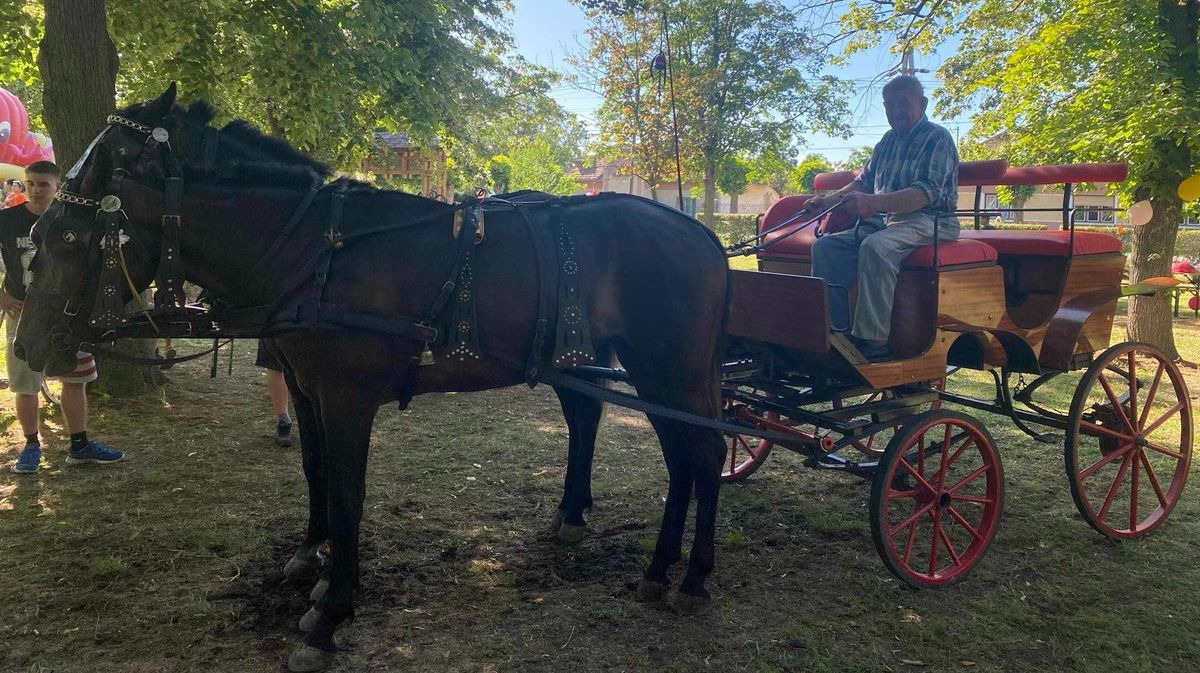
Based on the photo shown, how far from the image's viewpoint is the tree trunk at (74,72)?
5.95m

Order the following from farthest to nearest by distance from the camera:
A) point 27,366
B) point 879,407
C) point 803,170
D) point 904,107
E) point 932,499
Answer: point 803,170 < point 27,366 < point 904,107 < point 879,407 < point 932,499

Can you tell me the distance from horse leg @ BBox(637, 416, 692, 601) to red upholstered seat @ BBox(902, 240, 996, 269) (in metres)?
1.58

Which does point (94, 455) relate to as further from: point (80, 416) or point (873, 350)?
point (873, 350)

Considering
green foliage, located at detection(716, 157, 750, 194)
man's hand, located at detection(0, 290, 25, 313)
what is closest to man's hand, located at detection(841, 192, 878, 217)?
man's hand, located at detection(0, 290, 25, 313)

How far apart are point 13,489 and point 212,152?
3367mm

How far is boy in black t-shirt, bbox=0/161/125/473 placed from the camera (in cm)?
477

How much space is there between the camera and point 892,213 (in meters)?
4.00

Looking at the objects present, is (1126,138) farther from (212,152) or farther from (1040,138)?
(212,152)

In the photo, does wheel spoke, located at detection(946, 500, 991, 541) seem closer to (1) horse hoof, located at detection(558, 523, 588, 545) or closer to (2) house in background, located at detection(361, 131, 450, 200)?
(1) horse hoof, located at detection(558, 523, 588, 545)

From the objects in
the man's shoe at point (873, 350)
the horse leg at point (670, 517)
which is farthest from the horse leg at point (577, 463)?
the man's shoe at point (873, 350)

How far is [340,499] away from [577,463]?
5.56ft

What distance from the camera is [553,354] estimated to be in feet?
10.9

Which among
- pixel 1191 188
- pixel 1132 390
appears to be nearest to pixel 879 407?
pixel 1132 390

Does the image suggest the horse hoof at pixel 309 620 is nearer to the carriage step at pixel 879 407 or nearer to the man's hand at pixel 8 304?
the carriage step at pixel 879 407
